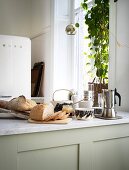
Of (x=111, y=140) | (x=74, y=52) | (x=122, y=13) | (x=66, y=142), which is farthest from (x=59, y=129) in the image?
(x=74, y=52)

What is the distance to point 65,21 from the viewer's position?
130 inches

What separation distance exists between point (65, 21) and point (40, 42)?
58 cm

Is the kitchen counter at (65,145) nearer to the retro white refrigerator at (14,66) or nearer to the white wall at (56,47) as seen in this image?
the retro white refrigerator at (14,66)

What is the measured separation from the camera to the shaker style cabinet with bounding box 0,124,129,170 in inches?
46.3

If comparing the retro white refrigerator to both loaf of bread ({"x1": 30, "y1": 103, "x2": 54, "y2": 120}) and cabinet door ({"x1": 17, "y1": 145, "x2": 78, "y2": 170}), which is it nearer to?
loaf of bread ({"x1": 30, "y1": 103, "x2": 54, "y2": 120})

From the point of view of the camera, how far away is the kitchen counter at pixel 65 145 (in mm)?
1171

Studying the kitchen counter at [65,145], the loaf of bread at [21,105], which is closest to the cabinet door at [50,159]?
the kitchen counter at [65,145]

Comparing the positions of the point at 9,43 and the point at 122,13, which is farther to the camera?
the point at 9,43

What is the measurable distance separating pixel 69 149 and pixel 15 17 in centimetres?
301

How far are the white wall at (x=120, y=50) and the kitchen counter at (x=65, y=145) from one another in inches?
16.1

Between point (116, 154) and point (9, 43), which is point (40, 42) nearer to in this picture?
point (9, 43)

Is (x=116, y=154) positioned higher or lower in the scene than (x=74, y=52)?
lower

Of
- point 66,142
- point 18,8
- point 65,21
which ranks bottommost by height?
point 66,142

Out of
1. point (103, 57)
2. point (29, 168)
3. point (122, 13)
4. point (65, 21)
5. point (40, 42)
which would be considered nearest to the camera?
point (29, 168)
